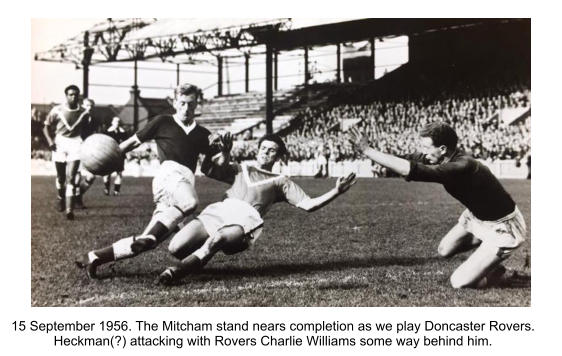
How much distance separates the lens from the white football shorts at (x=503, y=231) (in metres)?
4.76

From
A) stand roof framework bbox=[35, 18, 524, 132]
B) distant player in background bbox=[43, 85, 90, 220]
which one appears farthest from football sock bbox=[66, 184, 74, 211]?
stand roof framework bbox=[35, 18, 524, 132]

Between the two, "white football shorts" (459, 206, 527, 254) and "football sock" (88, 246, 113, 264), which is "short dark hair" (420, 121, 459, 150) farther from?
"football sock" (88, 246, 113, 264)

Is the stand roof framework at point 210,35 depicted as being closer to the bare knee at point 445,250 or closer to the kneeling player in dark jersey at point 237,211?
the kneeling player in dark jersey at point 237,211

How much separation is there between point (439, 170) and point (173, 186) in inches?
78.3

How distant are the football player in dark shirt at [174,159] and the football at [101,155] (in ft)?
0.25

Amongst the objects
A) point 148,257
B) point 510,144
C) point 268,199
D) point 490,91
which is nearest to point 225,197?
point 268,199

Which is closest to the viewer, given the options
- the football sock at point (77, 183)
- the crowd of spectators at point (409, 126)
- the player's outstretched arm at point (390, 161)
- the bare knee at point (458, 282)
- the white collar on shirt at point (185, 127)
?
the player's outstretched arm at point (390, 161)

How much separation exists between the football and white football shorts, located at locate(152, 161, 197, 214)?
35 centimetres

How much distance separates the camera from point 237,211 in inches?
194

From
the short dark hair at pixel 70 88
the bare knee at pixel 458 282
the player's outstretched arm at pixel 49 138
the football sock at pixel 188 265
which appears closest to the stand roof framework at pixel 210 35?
the short dark hair at pixel 70 88

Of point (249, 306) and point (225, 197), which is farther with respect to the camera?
point (225, 197)
